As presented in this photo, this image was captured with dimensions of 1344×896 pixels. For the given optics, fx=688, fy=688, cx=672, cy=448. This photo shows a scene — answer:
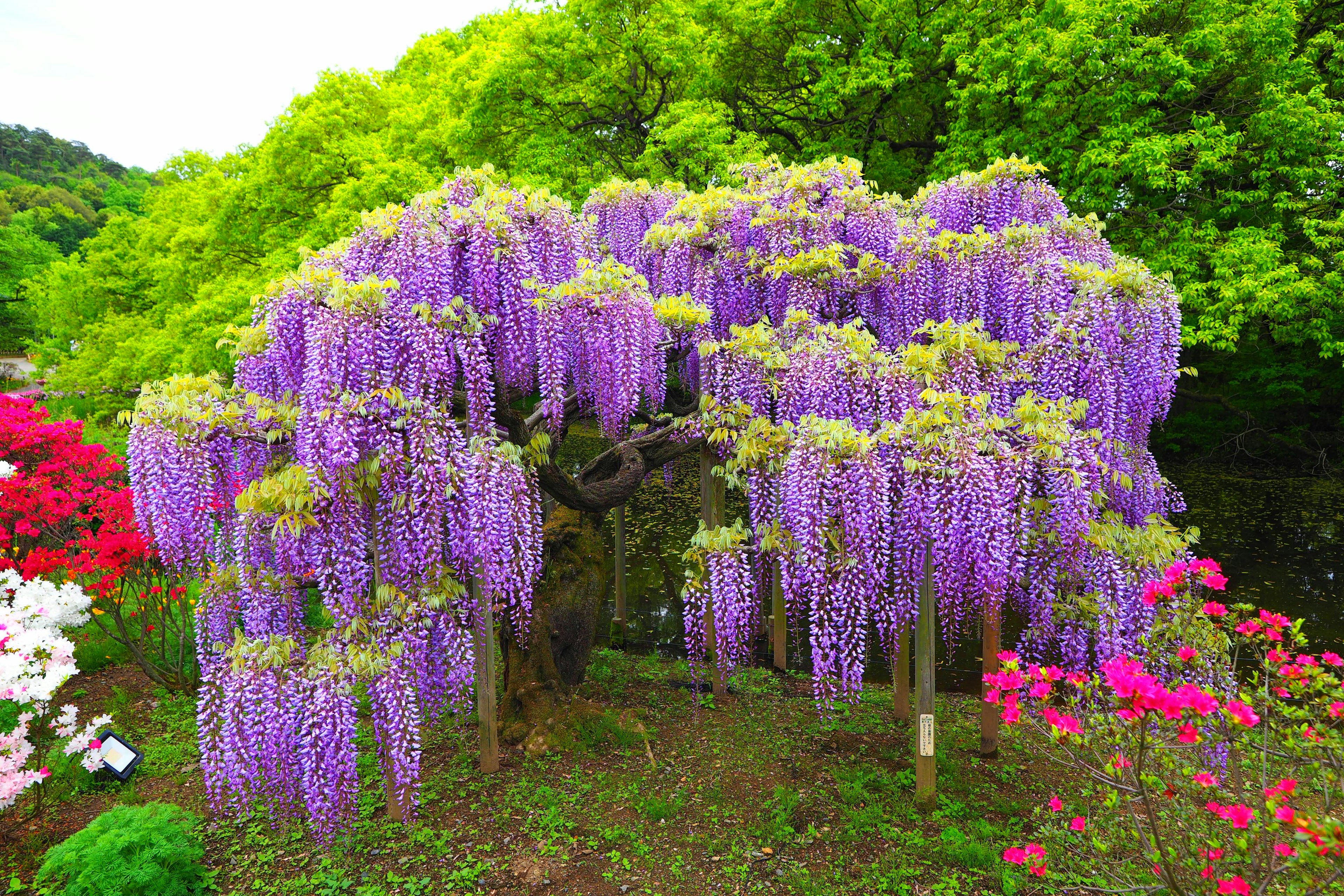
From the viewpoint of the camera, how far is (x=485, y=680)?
17.6ft

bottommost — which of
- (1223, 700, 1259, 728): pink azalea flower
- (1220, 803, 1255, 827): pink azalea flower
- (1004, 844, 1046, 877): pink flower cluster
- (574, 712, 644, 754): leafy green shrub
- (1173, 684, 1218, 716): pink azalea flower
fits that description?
(574, 712, 644, 754): leafy green shrub

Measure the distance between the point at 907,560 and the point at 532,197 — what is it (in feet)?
12.1

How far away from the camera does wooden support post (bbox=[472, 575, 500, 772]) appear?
5.35 m

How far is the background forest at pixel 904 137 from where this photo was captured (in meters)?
10.3

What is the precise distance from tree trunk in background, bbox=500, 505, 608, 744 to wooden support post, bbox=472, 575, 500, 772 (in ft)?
1.64

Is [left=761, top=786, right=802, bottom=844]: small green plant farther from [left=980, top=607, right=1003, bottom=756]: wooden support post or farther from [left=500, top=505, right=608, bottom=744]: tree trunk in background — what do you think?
[left=500, top=505, right=608, bottom=744]: tree trunk in background

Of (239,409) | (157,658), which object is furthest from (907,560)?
(157,658)

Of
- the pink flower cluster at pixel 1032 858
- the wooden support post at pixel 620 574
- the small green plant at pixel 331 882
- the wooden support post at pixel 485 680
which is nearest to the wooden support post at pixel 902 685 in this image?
the pink flower cluster at pixel 1032 858

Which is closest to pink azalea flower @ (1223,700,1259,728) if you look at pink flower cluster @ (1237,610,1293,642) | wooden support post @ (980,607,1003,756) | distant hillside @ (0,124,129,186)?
pink flower cluster @ (1237,610,1293,642)

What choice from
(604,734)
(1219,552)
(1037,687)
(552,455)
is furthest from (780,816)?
(1219,552)

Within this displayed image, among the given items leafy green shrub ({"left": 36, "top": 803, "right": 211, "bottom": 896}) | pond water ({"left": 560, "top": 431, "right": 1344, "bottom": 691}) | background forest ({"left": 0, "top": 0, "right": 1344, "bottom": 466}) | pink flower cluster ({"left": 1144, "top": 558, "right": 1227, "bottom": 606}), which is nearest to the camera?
pink flower cluster ({"left": 1144, "top": 558, "right": 1227, "bottom": 606})

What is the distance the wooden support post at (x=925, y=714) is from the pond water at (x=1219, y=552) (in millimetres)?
311

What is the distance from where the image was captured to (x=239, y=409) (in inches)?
182

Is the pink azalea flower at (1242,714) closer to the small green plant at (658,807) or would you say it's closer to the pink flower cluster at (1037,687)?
the pink flower cluster at (1037,687)
